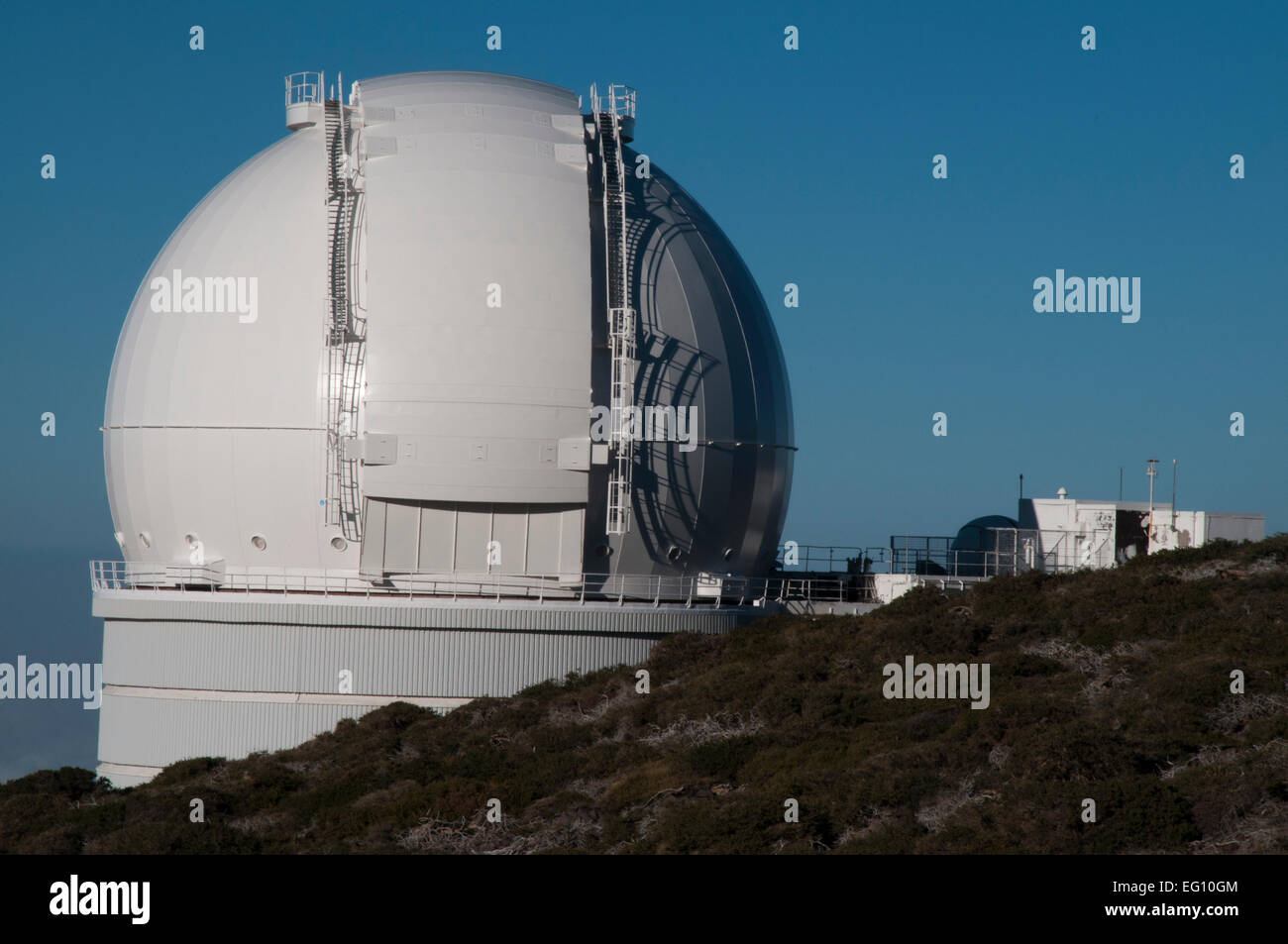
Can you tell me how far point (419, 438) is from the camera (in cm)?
2236

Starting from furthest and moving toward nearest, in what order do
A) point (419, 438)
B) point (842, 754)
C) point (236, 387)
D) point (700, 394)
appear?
point (700, 394)
point (236, 387)
point (419, 438)
point (842, 754)

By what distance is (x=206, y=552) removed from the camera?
23875 millimetres

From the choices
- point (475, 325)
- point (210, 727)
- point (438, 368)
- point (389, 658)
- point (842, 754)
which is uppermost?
point (475, 325)

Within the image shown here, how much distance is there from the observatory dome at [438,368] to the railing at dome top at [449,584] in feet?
0.65

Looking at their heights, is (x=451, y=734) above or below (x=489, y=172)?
below

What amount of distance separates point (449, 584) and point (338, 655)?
2053 mm

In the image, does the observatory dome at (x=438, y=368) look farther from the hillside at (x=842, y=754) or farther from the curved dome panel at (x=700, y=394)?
the hillside at (x=842, y=754)

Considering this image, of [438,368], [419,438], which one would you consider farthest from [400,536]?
[438,368]

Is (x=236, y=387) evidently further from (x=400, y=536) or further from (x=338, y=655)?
(x=338, y=655)
